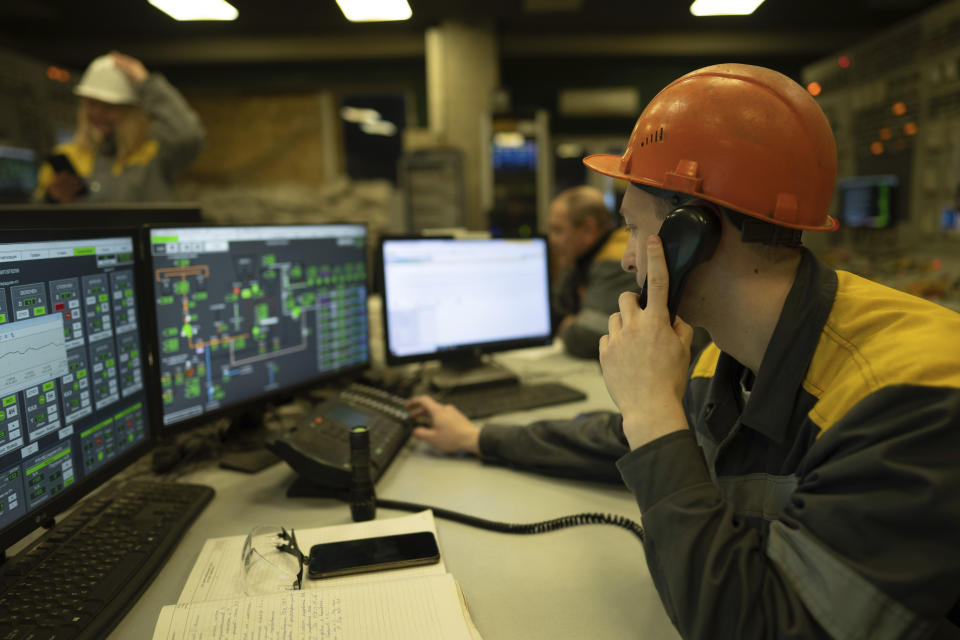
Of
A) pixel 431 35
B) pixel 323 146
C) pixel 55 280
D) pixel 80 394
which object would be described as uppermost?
pixel 431 35

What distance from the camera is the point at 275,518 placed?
100 cm

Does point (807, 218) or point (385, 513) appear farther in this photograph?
point (385, 513)

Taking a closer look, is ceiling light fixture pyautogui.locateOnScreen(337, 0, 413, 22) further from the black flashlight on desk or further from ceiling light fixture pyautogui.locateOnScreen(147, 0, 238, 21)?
the black flashlight on desk

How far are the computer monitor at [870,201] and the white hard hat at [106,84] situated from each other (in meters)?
4.92

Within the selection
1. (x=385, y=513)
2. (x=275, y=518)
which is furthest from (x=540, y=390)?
(x=275, y=518)

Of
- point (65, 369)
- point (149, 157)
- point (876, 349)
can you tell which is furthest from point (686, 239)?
point (149, 157)

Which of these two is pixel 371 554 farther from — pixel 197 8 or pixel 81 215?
pixel 197 8

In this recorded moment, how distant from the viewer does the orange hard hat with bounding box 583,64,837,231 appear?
2.32 ft

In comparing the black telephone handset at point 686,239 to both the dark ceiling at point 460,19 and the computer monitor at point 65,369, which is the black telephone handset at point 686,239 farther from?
the dark ceiling at point 460,19

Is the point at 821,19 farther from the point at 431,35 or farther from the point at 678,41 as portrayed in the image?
the point at 431,35

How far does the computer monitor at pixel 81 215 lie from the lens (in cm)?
114

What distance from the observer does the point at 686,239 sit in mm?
754

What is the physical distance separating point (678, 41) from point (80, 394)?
699cm

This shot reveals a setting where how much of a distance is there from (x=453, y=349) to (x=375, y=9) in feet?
5.04
